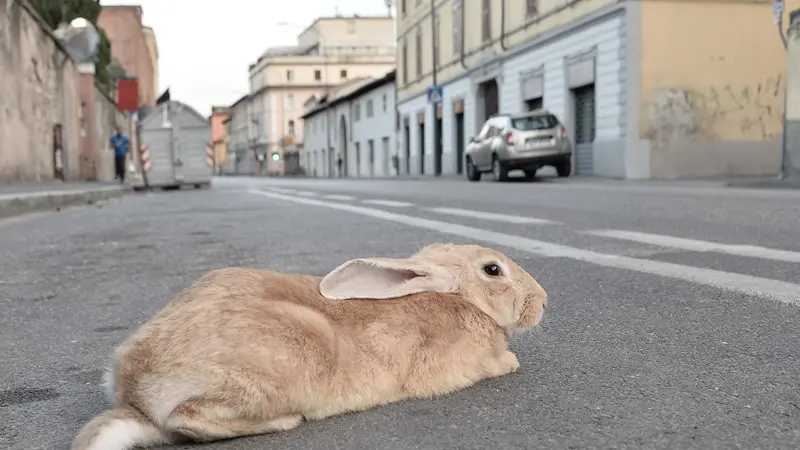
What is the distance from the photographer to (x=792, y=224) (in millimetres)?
6613

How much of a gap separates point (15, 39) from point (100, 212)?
31.4 ft

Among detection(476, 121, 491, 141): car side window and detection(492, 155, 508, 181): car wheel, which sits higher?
detection(476, 121, 491, 141): car side window

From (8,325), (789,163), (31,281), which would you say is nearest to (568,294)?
(8,325)

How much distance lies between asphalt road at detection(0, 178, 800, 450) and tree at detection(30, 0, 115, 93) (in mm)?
21919

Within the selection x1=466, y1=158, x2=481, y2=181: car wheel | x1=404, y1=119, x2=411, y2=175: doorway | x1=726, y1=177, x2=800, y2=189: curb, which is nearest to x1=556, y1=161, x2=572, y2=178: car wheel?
x1=466, y1=158, x2=481, y2=181: car wheel

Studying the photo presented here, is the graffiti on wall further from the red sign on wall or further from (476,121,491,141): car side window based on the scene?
the red sign on wall

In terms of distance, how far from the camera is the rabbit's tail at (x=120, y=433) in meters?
1.60

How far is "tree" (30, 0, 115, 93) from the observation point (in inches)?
1096

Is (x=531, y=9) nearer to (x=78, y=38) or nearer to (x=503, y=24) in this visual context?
(x=503, y=24)

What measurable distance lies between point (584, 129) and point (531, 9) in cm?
582

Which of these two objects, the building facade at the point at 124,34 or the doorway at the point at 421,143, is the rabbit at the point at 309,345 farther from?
the building facade at the point at 124,34

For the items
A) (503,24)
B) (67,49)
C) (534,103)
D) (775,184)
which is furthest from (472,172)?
(67,49)

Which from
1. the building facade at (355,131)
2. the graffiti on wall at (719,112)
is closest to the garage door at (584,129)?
the graffiti on wall at (719,112)

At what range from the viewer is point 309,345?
1.81 meters
